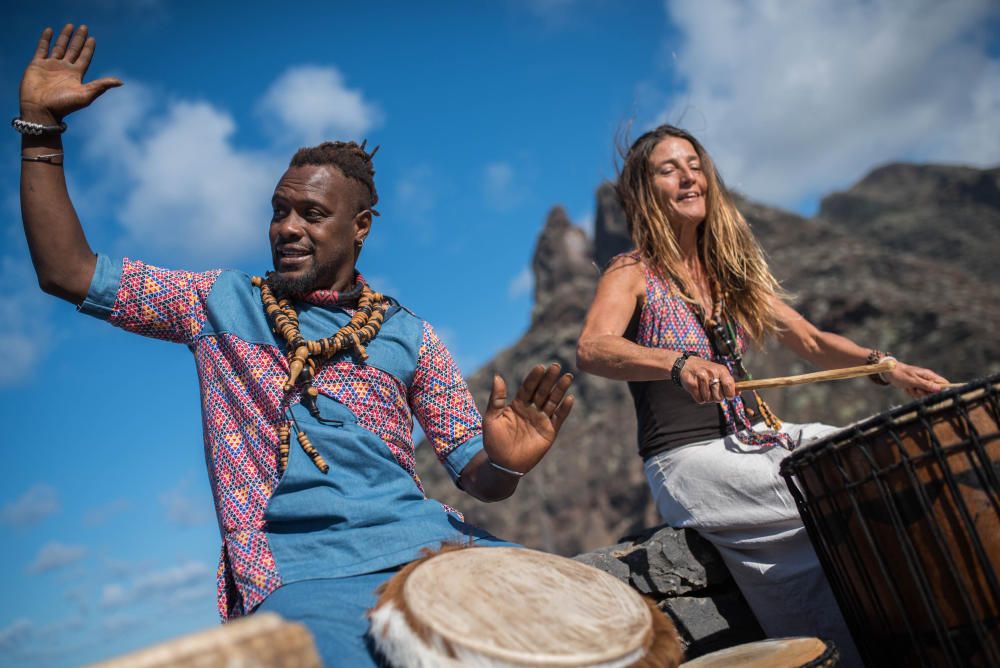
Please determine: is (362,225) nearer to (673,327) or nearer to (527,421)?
(527,421)

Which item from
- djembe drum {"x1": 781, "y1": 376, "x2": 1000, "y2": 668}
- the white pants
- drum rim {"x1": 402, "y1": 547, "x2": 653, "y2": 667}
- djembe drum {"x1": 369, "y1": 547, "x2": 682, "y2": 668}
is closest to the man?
djembe drum {"x1": 369, "y1": 547, "x2": 682, "y2": 668}

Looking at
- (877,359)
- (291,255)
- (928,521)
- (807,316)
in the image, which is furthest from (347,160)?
(807,316)

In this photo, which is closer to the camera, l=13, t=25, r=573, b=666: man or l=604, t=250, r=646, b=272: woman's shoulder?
l=13, t=25, r=573, b=666: man

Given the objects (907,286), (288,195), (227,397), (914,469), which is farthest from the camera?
(907,286)

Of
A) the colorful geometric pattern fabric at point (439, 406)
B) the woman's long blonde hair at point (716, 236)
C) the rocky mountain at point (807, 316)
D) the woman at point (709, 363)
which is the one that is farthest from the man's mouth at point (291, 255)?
the rocky mountain at point (807, 316)

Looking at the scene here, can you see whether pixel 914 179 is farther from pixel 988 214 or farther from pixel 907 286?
pixel 907 286

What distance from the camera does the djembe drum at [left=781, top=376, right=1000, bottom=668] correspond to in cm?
218

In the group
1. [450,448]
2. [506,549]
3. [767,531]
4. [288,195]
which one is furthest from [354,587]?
[767,531]

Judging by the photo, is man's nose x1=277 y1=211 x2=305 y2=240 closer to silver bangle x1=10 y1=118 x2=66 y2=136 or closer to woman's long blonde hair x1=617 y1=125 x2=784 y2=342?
silver bangle x1=10 y1=118 x2=66 y2=136

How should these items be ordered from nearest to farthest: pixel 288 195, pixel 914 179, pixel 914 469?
pixel 914 469
pixel 288 195
pixel 914 179

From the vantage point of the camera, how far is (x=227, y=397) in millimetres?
2627

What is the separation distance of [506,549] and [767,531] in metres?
1.67

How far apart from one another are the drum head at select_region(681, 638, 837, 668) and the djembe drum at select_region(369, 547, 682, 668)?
610 millimetres

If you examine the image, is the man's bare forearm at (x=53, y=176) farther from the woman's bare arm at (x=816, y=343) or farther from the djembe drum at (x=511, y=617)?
the woman's bare arm at (x=816, y=343)
